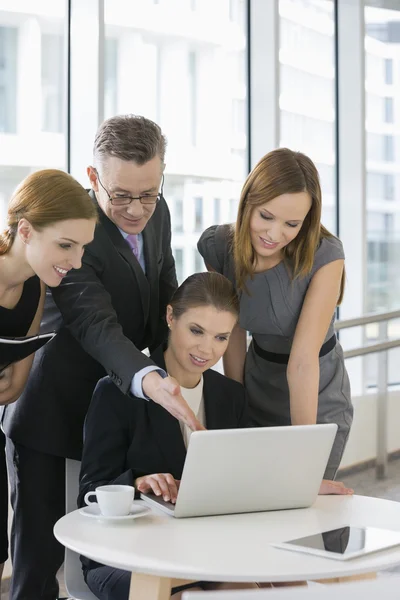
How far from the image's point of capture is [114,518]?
5.72ft

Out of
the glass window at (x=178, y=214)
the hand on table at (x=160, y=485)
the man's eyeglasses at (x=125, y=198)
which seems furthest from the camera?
the glass window at (x=178, y=214)

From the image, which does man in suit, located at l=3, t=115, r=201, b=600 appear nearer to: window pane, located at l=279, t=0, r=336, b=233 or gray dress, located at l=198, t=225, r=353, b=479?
gray dress, located at l=198, t=225, r=353, b=479

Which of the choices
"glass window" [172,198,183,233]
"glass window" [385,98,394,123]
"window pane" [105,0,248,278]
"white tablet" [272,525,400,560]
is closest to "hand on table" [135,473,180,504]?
"white tablet" [272,525,400,560]

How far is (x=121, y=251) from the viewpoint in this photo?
2.27 metres

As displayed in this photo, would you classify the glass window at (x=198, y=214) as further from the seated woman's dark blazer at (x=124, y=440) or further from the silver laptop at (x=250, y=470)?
the silver laptop at (x=250, y=470)

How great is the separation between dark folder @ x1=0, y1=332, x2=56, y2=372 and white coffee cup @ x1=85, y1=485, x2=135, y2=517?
446 mm

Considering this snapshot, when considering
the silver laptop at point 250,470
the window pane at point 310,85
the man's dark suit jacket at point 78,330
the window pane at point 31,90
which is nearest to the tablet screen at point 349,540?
the silver laptop at point 250,470

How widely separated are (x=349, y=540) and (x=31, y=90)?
9.49 feet

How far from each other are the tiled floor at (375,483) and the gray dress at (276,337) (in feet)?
7.37

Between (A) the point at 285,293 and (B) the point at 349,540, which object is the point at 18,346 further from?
(B) the point at 349,540

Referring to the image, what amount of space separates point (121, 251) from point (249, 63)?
3.15m

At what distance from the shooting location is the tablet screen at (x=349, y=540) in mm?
1590

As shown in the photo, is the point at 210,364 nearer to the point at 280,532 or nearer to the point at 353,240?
the point at 280,532

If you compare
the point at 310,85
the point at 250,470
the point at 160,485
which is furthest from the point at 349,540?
the point at 310,85
